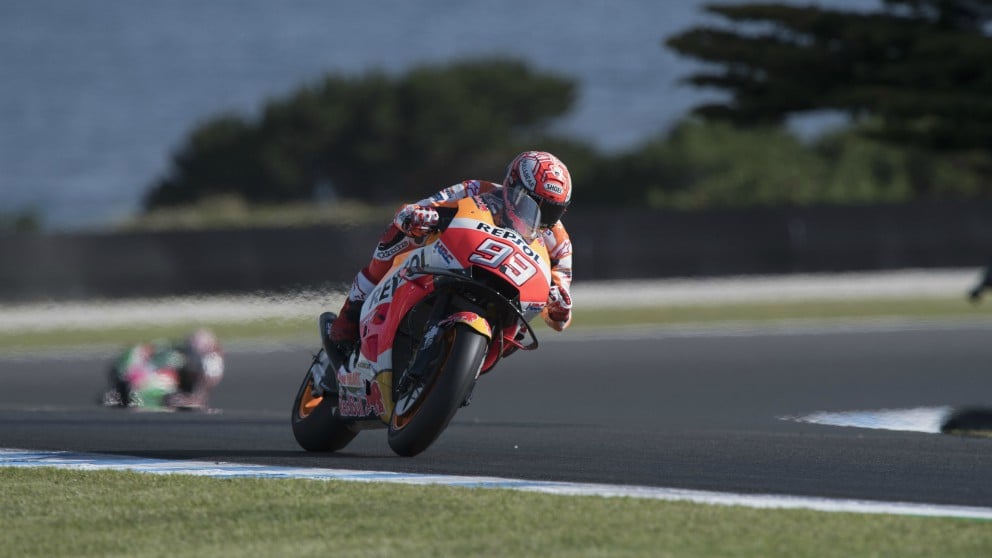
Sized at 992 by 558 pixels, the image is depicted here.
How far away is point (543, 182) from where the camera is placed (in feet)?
24.2

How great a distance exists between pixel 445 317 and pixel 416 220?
457 mm

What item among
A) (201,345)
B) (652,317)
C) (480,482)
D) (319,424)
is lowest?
(652,317)

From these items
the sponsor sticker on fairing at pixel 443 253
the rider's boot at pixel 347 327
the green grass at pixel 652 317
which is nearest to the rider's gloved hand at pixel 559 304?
the sponsor sticker on fairing at pixel 443 253

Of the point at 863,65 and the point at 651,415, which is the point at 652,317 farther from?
the point at 863,65

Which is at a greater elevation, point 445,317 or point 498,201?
point 498,201

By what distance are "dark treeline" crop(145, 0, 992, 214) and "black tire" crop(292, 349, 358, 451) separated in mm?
16172

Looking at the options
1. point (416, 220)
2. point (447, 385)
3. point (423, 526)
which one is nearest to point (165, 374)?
point (416, 220)

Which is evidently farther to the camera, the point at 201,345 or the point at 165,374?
the point at 165,374

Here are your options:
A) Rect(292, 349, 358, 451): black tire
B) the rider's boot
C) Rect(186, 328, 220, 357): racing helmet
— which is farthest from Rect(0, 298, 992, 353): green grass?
the rider's boot

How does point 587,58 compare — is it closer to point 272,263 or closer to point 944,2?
point 944,2

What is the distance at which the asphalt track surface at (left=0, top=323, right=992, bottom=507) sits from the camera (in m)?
7.13

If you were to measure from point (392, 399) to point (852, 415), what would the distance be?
15.2 feet

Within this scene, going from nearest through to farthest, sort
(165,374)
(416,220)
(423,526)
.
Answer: (423,526) → (416,220) → (165,374)

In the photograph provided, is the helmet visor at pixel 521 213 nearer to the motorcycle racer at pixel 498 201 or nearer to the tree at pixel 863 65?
the motorcycle racer at pixel 498 201
